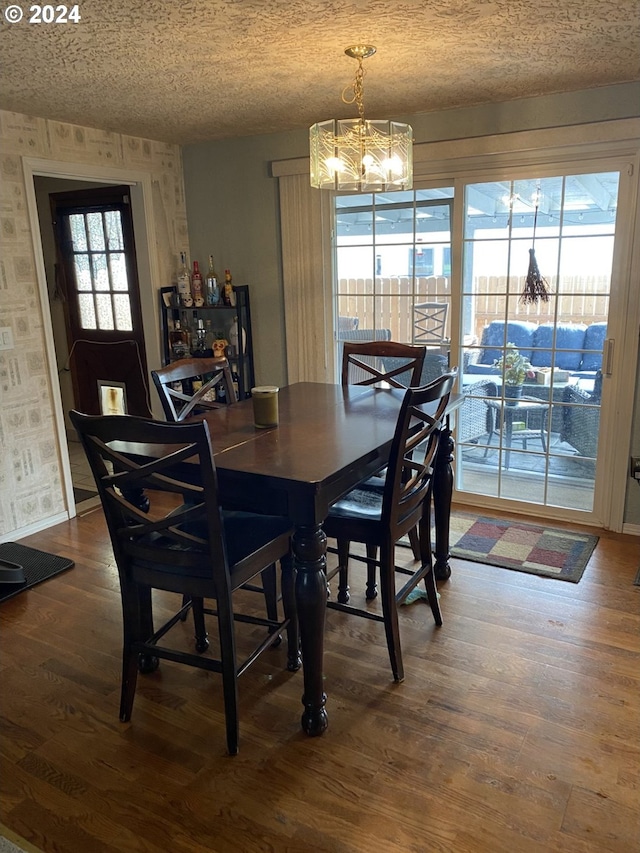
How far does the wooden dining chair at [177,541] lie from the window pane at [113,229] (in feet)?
9.73

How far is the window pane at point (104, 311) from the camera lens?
5.04m

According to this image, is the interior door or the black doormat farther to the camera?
the interior door

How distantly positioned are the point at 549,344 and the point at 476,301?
1.65ft

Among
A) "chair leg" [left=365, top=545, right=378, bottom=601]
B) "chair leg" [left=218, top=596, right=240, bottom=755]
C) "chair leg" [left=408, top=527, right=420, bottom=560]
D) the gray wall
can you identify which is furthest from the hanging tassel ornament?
"chair leg" [left=218, top=596, right=240, bottom=755]

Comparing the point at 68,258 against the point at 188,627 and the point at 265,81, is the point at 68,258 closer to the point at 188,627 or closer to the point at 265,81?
the point at 265,81

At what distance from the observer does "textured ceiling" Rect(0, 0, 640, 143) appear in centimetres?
218

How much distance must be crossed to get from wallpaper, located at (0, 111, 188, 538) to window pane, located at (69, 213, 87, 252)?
1.11 m

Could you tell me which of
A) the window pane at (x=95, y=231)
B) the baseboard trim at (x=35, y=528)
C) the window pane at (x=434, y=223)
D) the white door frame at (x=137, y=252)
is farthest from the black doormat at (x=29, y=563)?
the window pane at (x=434, y=223)

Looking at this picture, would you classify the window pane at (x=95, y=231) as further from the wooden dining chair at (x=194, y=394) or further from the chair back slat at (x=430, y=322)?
the chair back slat at (x=430, y=322)

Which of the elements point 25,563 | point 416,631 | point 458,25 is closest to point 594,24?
point 458,25

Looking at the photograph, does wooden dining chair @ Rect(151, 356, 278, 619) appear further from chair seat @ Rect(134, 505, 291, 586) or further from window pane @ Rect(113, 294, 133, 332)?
window pane @ Rect(113, 294, 133, 332)

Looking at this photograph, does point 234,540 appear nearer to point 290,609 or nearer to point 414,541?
point 290,609

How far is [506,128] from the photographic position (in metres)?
3.46

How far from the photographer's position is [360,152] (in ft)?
8.06
